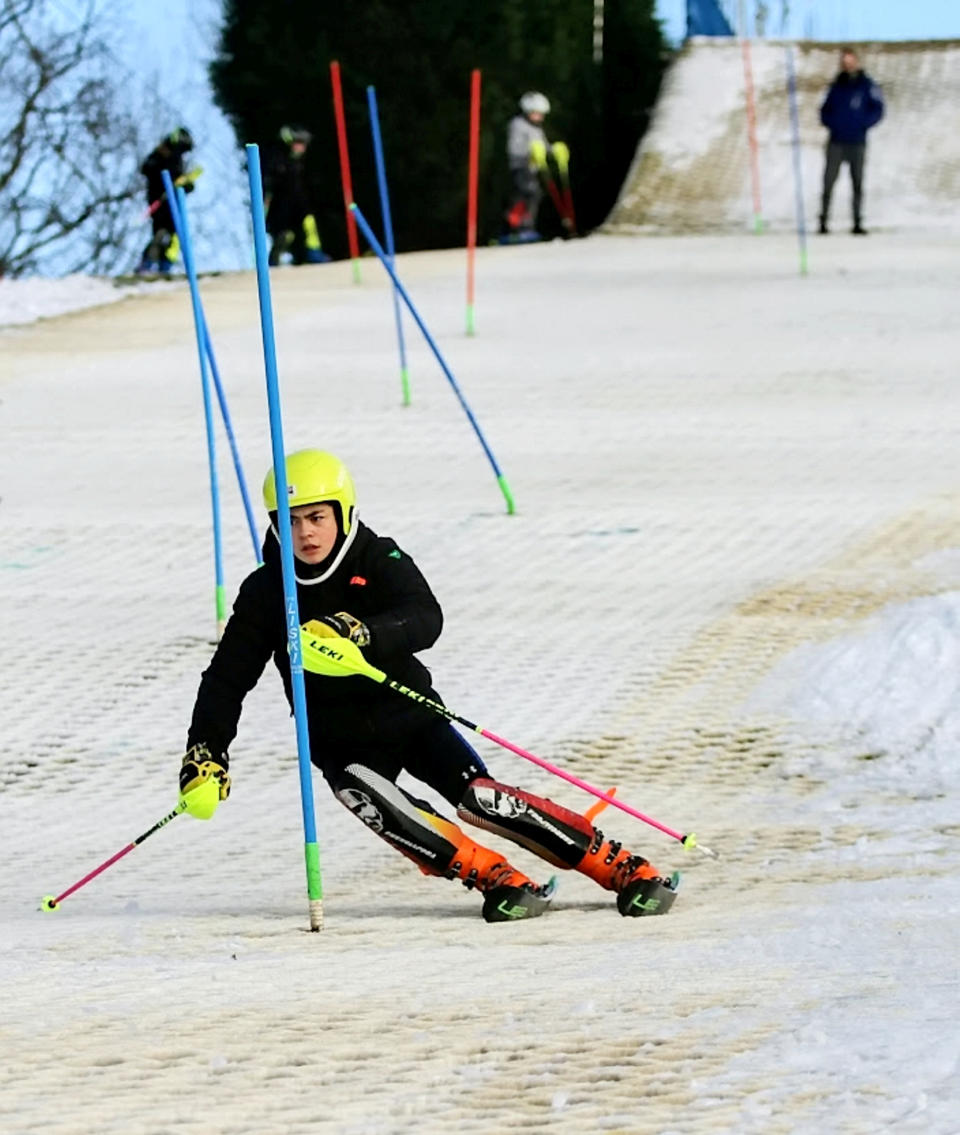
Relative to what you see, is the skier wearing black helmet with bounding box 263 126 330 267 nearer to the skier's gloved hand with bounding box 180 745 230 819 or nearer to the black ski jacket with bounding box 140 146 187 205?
the black ski jacket with bounding box 140 146 187 205

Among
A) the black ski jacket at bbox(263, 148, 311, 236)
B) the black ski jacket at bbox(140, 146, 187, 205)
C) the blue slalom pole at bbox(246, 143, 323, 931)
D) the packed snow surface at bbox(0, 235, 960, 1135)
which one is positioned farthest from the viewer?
the black ski jacket at bbox(263, 148, 311, 236)

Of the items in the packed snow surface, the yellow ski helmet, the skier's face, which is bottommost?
the packed snow surface

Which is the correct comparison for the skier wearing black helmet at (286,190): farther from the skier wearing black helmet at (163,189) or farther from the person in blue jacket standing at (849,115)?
the person in blue jacket standing at (849,115)

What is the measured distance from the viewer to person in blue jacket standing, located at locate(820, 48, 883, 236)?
22172mm

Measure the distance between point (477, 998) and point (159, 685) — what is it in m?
5.23

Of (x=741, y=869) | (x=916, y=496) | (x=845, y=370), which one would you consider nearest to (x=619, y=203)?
(x=845, y=370)

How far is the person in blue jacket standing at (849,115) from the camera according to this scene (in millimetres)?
22172

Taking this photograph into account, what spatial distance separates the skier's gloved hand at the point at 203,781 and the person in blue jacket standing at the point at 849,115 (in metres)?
17.7

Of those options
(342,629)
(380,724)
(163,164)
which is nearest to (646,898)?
(380,724)

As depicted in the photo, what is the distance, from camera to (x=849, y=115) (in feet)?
73.4

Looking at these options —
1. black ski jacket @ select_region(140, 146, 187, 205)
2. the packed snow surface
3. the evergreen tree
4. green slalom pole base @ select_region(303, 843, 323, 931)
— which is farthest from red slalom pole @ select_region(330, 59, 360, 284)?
green slalom pole base @ select_region(303, 843, 323, 931)

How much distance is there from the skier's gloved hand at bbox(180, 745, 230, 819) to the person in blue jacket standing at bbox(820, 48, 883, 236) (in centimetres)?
1770

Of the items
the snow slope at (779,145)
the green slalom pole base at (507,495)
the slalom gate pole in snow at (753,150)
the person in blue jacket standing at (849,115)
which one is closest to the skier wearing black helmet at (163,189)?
the snow slope at (779,145)

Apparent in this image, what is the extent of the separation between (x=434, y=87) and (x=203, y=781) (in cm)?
2254
